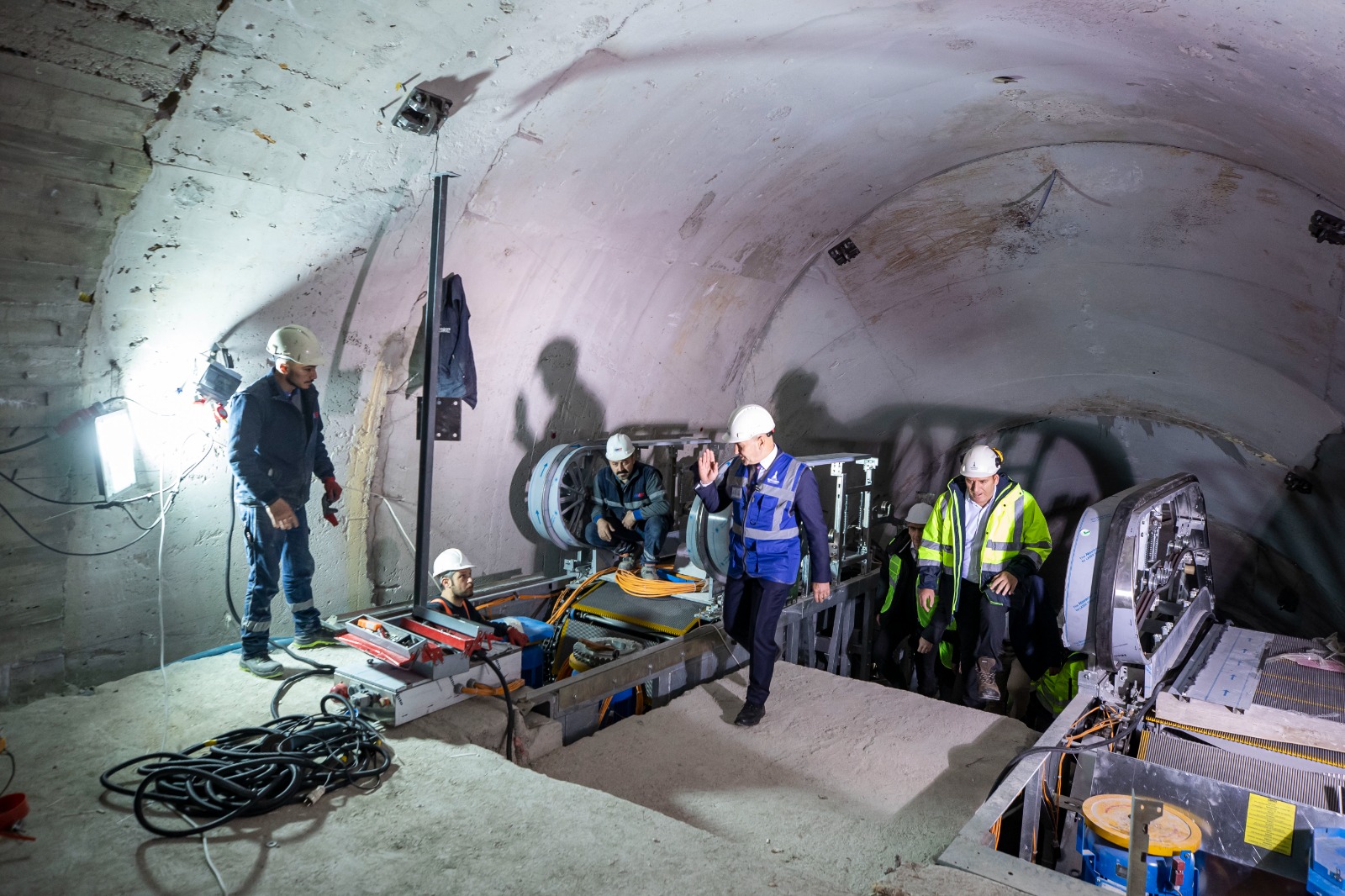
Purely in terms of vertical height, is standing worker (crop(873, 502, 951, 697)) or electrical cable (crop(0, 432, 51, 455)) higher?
electrical cable (crop(0, 432, 51, 455))

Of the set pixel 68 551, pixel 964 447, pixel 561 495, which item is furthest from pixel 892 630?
pixel 68 551

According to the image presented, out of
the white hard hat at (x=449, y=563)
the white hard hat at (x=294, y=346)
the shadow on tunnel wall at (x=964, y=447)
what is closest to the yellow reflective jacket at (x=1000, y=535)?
the white hard hat at (x=449, y=563)

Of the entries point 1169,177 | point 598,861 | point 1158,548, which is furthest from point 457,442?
point 1169,177

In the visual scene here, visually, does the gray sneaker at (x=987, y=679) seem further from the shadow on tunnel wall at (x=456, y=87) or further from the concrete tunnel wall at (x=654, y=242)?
the shadow on tunnel wall at (x=456, y=87)

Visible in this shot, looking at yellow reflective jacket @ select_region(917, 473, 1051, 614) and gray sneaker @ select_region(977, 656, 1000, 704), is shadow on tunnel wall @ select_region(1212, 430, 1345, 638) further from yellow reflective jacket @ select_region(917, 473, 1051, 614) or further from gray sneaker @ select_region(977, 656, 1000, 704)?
gray sneaker @ select_region(977, 656, 1000, 704)

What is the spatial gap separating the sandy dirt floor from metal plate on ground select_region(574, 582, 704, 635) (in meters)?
0.76

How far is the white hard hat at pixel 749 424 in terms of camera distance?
15.1 feet

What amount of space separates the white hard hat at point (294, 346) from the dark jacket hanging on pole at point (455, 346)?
110 centimetres

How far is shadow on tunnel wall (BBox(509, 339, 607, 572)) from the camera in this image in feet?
22.1

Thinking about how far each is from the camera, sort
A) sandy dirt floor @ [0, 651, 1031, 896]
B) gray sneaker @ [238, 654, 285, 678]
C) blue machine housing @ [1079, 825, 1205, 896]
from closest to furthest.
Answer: sandy dirt floor @ [0, 651, 1031, 896]
blue machine housing @ [1079, 825, 1205, 896]
gray sneaker @ [238, 654, 285, 678]

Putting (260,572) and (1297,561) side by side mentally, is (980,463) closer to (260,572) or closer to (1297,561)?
(260,572)

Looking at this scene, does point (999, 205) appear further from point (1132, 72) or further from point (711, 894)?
point (711, 894)

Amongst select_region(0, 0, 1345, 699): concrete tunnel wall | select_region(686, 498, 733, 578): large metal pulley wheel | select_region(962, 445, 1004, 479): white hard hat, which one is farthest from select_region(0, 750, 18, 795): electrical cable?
select_region(962, 445, 1004, 479): white hard hat

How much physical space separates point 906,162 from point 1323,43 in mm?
3769
